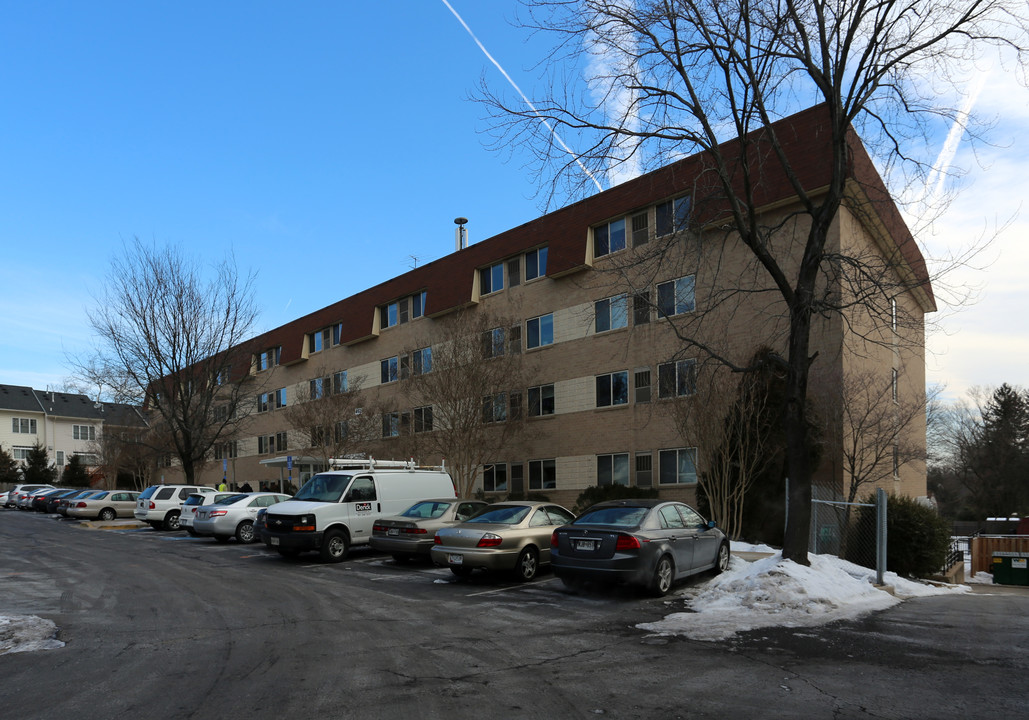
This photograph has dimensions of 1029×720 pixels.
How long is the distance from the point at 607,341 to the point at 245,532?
1446cm

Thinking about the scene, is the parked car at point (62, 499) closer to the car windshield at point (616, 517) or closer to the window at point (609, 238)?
the window at point (609, 238)

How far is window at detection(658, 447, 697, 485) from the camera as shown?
25516mm

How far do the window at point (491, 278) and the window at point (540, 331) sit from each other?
104 inches

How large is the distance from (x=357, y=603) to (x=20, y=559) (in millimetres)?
11811

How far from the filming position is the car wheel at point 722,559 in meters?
13.6

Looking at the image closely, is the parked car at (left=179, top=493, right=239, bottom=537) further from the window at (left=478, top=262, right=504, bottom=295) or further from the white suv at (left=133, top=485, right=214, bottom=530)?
the window at (left=478, top=262, right=504, bottom=295)

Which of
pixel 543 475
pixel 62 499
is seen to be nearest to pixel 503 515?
pixel 543 475

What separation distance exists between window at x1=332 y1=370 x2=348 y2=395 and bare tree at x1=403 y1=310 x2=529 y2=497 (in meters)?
9.96

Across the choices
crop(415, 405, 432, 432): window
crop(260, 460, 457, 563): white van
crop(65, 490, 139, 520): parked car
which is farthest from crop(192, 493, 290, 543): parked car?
crop(65, 490, 139, 520): parked car

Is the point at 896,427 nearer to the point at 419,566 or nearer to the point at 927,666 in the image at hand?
the point at 419,566

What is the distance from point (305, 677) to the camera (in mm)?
6754

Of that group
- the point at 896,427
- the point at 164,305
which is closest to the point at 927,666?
the point at 896,427

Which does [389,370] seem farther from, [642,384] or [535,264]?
[642,384]

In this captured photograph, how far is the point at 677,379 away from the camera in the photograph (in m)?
22.5
